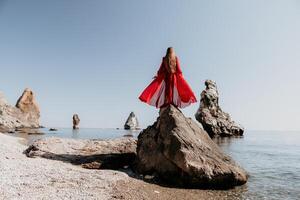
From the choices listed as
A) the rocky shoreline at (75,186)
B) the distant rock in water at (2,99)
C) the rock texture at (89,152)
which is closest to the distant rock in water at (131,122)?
the distant rock in water at (2,99)

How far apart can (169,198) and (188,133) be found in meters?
3.78

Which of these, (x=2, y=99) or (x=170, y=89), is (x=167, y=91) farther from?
(x=2, y=99)

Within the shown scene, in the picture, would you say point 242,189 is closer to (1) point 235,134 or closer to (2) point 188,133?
(2) point 188,133

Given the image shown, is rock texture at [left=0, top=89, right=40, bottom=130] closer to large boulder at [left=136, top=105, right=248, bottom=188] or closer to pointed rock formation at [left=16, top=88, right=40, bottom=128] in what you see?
pointed rock formation at [left=16, top=88, right=40, bottom=128]

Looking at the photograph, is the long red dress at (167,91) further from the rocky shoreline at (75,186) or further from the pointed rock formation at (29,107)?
the pointed rock formation at (29,107)

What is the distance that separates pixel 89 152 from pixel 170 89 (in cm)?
631

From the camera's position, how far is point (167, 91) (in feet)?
47.5

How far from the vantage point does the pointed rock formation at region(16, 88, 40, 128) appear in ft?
378

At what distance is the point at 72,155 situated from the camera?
50.3 ft

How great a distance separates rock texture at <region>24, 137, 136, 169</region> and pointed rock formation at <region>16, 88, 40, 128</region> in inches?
4223

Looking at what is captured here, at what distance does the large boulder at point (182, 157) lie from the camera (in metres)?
11.8

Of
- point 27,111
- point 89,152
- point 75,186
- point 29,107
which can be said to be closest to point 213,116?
point 89,152

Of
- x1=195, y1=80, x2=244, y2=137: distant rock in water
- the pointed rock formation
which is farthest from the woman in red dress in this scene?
the pointed rock formation

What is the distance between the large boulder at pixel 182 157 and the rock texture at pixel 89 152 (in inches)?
77.9
